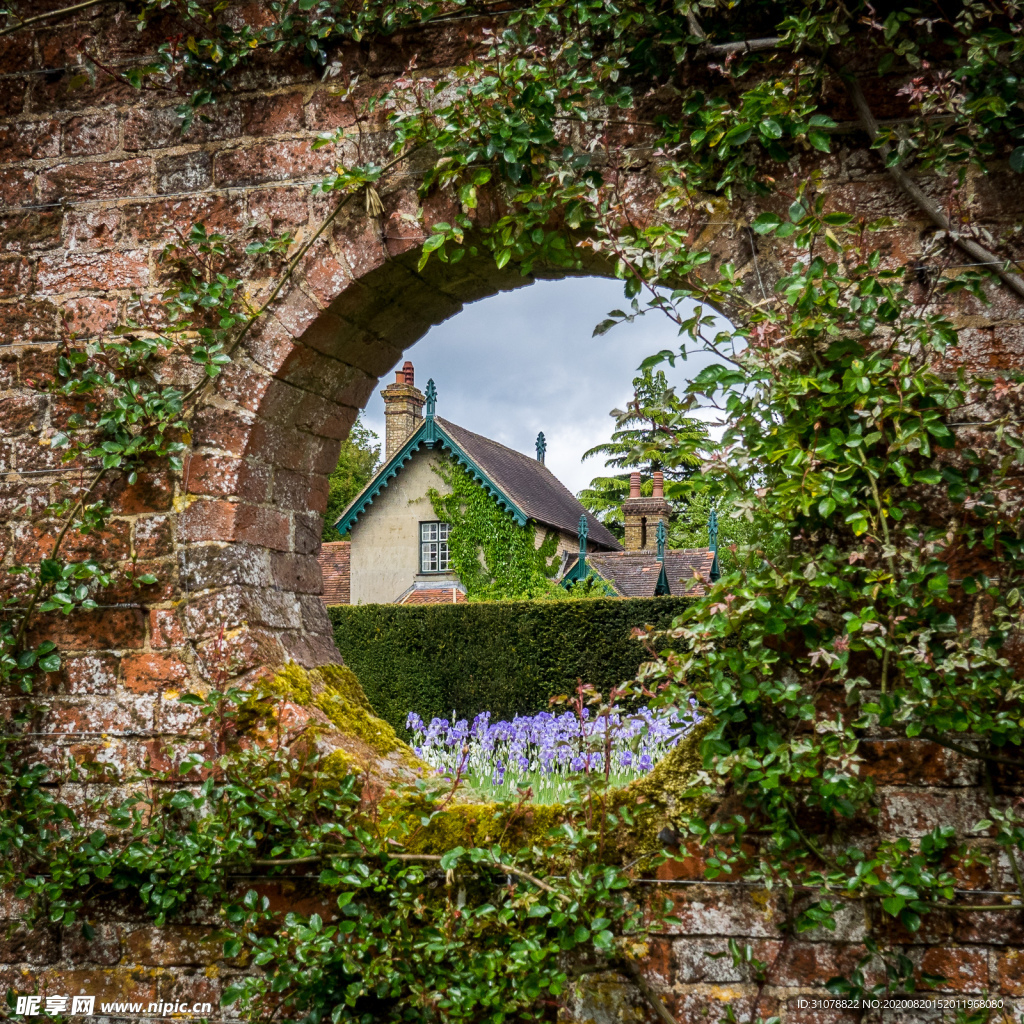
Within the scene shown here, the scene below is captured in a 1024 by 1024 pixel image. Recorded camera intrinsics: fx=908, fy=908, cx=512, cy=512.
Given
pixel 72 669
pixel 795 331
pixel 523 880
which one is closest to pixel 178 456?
pixel 72 669

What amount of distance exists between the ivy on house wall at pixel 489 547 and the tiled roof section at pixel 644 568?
102 cm

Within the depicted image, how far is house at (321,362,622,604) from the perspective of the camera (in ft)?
56.4

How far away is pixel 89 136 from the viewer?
3.11 meters

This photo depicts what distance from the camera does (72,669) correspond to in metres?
2.90

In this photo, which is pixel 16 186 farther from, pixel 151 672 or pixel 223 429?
pixel 151 672

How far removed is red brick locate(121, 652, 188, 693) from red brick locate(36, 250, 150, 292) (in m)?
1.23

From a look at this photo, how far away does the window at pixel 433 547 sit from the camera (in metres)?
18.2

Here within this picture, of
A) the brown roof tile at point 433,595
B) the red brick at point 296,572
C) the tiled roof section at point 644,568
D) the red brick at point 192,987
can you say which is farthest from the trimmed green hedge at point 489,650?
the red brick at point 192,987

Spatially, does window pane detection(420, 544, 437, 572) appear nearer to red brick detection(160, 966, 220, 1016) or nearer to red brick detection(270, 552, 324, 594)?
red brick detection(270, 552, 324, 594)

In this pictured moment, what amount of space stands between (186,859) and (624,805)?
4.14 feet

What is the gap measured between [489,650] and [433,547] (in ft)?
25.2

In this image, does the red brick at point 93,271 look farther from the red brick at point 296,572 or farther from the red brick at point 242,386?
the red brick at point 296,572

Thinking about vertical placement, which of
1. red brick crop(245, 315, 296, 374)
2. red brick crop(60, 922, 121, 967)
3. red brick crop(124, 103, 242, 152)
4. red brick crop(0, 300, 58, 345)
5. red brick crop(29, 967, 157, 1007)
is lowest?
red brick crop(29, 967, 157, 1007)

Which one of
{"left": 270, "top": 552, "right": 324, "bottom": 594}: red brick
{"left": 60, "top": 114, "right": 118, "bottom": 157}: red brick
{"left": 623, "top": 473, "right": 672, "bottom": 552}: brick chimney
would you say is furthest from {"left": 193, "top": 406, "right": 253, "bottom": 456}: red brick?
{"left": 623, "top": 473, "right": 672, "bottom": 552}: brick chimney
